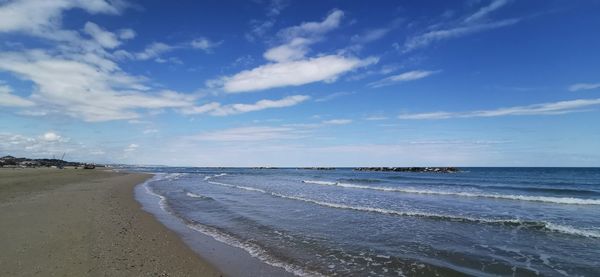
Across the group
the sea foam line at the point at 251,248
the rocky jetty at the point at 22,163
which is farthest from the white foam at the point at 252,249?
the rocky jetty at the point at 22,163

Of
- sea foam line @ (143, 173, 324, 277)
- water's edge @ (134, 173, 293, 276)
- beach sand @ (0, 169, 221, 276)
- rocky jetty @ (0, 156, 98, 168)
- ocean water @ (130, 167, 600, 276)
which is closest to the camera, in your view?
beach sand @ (0, 169, 221, 276)

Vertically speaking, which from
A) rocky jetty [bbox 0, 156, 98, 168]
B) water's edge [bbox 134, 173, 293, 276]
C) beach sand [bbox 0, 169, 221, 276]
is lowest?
water's edge [bbox 134, 173, 293, 276]

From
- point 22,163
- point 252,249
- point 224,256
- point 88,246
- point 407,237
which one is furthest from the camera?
point 22,163

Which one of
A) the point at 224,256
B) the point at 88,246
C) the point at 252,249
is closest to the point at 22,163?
the point at 88,246

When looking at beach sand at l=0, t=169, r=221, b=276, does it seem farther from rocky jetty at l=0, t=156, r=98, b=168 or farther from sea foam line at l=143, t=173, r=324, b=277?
rocky jetty at l=0, t=156, r=98, b=168

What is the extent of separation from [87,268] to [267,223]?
8.15 meters

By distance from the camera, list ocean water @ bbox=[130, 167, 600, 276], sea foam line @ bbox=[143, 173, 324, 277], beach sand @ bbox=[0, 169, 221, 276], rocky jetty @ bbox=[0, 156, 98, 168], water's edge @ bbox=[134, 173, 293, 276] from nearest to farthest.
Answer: beach sand @ bbox=[0, 169, 221, 276] → water's edge @ bbox=[134, 173, 293, 276] → sea foam line @ bbox=[143, 173, 324, 277] → ocean water @ bbox=[130, 167, 600, 276] → rocky jetty @ bbox=[0, 156, 98, 168]

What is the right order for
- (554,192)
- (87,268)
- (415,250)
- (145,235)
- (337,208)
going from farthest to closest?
(554,192) → (337,208) → (145,235) → (415,250) → (87,268)

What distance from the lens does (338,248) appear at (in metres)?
10.9

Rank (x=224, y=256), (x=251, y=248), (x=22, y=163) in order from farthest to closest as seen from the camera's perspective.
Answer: (x=22, y=163) < (x=251, y=248) < (x=224, y=256)

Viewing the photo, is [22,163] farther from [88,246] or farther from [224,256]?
[224,256]

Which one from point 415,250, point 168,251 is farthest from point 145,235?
point 415,250

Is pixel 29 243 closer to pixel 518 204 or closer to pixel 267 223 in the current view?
pixel 267 223

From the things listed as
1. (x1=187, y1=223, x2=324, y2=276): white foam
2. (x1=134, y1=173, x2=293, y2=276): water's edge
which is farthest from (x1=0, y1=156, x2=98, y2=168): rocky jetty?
(x1=134, y1=173, x2=293, y2=276): water's edge
